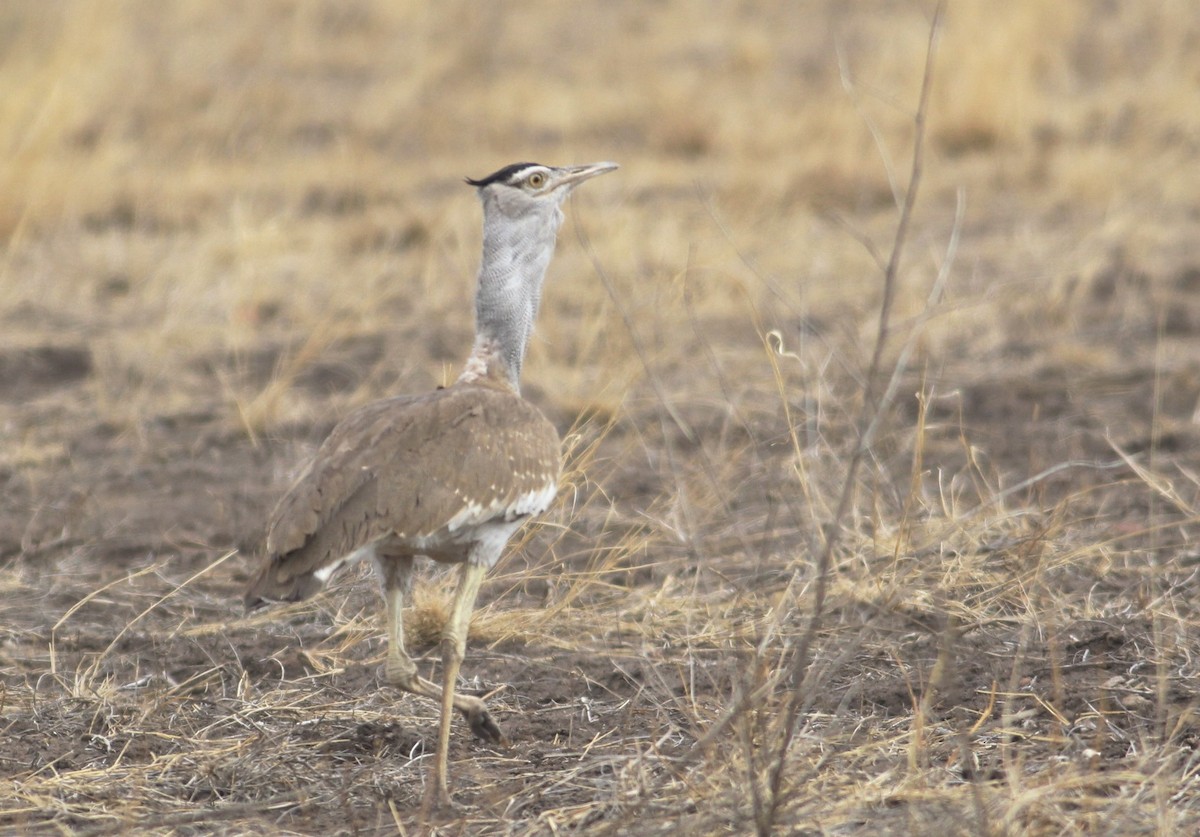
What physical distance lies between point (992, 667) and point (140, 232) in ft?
18.2

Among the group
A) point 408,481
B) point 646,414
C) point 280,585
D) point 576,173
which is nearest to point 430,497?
point 408,481

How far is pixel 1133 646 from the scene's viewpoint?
363cm

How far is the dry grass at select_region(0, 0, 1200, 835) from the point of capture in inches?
125

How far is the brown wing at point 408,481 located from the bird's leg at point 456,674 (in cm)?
13

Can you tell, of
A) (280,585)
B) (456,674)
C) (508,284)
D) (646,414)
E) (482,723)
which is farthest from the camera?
(646,414)

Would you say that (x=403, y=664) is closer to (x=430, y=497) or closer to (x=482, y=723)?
(x=482, y=723)

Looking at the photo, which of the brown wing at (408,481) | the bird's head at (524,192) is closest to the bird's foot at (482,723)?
the brown wing at (408,481)

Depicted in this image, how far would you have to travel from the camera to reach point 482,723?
3.35 metres

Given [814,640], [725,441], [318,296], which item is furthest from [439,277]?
[814,640]

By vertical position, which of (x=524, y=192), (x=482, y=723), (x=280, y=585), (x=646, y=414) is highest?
(x=524, y=192)

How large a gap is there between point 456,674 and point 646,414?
2572 mm

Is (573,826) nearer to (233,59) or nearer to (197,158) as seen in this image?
(197,158)

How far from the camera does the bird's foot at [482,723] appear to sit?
3.33 m

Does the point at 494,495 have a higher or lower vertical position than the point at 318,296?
higher
